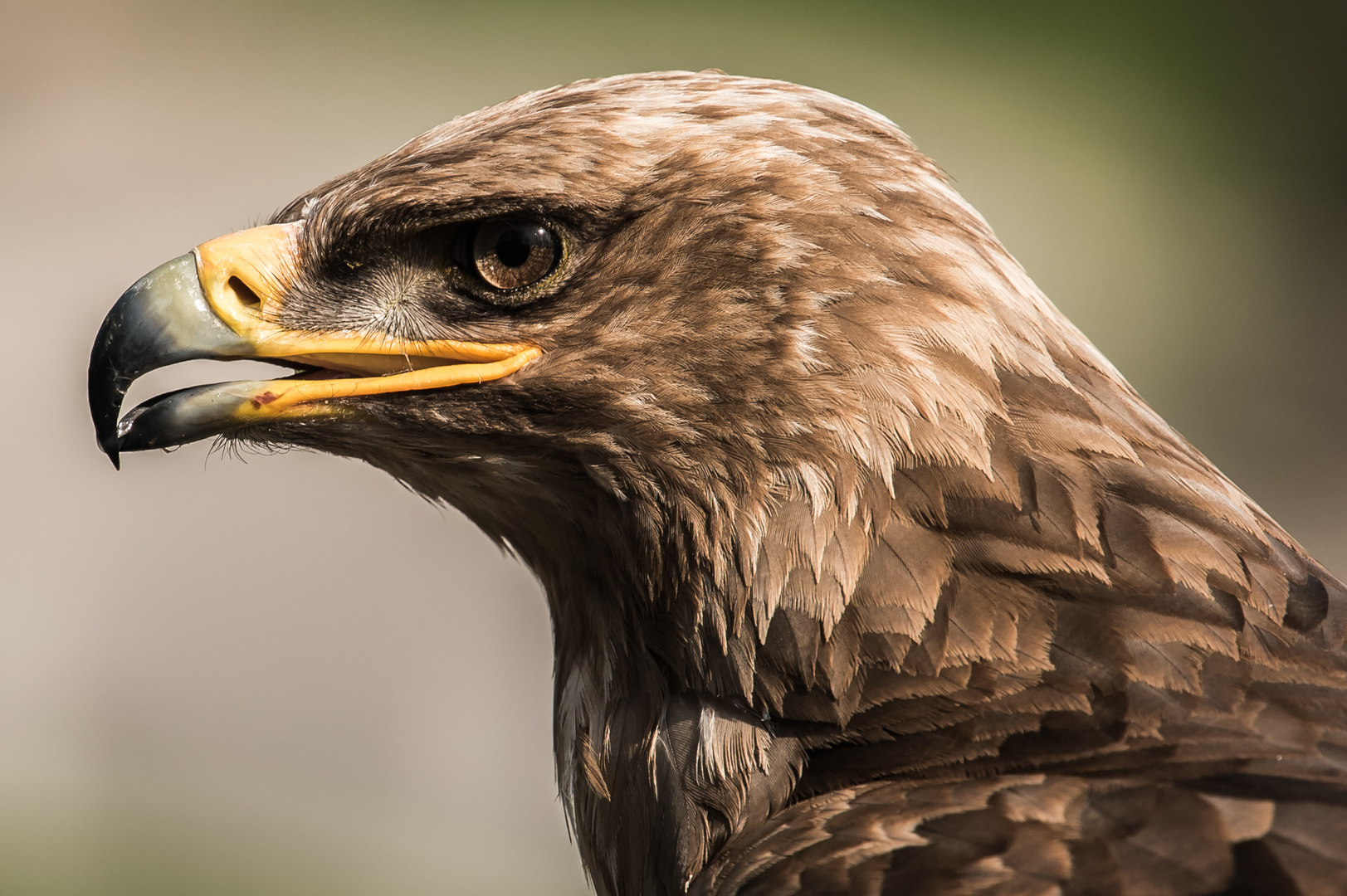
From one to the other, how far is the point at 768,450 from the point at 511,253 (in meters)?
0.45

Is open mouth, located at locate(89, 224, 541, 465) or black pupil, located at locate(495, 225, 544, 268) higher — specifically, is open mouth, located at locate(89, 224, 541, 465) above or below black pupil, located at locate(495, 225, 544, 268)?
below

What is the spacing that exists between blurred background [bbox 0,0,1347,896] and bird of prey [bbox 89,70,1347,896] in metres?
1.78

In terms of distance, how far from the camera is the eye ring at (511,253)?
6.26ft

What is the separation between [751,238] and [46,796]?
18.2 feet

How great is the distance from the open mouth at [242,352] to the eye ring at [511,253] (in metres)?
0.09

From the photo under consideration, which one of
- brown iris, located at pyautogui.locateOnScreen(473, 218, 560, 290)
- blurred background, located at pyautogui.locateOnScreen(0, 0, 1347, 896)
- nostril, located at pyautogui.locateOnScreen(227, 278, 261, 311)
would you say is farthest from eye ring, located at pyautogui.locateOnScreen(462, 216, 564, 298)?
blurred background, located at pyautogui.locateOnScreen(0, 0, 1347, 896)

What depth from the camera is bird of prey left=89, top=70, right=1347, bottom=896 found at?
1.71 meters

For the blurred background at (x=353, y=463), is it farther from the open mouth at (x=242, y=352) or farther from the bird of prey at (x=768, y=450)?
the bird of prey at (x=768, y=450)

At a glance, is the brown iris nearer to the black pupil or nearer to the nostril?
the black pupil

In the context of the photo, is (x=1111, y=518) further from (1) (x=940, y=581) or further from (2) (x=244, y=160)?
(2) (x=244, y=160)

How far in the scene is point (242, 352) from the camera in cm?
201

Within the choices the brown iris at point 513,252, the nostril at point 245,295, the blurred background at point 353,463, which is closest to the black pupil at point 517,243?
the brown iris at point 513,252

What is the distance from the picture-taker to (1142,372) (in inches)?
326

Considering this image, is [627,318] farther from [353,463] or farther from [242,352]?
[353,463]
